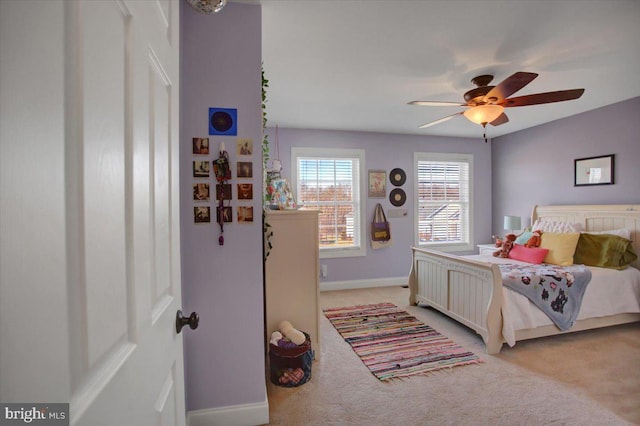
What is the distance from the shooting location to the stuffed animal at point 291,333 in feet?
7.78

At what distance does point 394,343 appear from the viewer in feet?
9.95

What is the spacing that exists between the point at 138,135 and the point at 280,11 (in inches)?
67.8

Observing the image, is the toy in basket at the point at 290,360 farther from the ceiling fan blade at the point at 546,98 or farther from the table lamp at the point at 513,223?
the table lamp at the point at 513,223

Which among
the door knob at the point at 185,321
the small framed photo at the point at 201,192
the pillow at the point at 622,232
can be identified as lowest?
the door knob at the point at 185,321


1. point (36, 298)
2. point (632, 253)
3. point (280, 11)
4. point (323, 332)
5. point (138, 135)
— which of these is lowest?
point (323, 332)

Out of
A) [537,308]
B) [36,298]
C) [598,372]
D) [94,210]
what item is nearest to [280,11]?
[94,210]

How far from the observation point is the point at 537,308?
9.69 ft

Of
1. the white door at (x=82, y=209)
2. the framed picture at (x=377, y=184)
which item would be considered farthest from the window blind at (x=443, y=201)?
the white door at (x=82, y=209)

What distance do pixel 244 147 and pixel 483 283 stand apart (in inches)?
97.1

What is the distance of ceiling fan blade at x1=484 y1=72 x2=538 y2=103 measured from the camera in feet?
7.23

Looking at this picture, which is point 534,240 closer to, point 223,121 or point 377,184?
point 377,184

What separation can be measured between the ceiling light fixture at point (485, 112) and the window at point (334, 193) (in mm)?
2303

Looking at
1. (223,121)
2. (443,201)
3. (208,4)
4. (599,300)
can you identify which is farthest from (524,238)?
(208,4)

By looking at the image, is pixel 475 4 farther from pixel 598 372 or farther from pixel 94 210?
pixel 598 372
